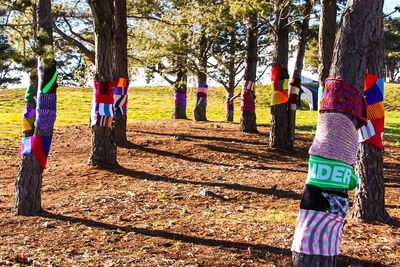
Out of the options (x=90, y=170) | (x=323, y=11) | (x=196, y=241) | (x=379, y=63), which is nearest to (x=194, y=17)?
(x=323, y=11)

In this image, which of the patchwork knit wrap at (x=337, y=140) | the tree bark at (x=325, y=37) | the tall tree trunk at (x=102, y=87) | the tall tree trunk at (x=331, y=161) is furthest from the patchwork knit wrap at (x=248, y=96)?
the patchwork knit wrap at (x=337, y=140)

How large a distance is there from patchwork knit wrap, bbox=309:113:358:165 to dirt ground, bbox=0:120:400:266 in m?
1.94

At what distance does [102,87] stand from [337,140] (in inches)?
272

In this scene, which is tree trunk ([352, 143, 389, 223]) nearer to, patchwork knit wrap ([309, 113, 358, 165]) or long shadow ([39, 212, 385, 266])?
long shadow ([39, 212, 385, 266])

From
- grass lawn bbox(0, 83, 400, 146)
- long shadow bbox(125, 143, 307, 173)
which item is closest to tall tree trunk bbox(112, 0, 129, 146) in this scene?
long shadow bbox(125, 143, 307, 173)

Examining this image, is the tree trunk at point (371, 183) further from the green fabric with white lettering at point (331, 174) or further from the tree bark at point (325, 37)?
the green fabric with white lettering at point (331, 174)

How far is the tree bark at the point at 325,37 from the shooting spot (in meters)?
9.02

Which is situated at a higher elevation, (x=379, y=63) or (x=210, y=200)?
(x=379, y=63)

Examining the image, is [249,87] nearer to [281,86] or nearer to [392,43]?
[281,86]

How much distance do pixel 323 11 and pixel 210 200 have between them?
Result: 447 cm

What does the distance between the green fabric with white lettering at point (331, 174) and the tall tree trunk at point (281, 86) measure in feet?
29.3

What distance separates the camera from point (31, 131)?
8.16 m

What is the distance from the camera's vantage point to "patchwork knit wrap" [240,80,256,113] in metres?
15.8

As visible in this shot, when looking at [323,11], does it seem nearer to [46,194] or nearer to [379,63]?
[379,63]
